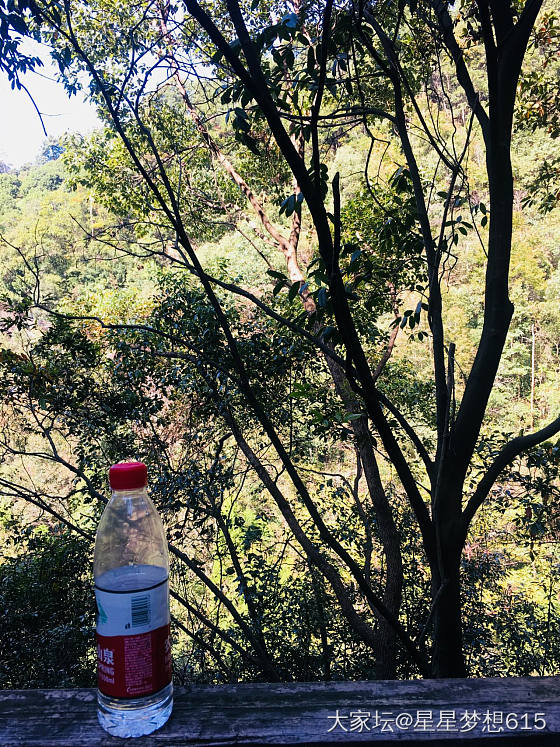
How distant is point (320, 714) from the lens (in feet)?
1.85

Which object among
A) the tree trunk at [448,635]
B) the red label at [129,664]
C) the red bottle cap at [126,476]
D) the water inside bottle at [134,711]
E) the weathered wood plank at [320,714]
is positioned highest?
the red bottle cap at [126,476]

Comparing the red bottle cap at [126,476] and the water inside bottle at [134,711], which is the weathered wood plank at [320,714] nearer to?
the water inside bottle at [134,711]

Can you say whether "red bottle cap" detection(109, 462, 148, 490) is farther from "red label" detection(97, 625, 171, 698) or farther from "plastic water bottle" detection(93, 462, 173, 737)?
"red label" detection(97, 625, 171, 698)

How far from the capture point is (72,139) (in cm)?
476

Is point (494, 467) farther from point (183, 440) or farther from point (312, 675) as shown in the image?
point (183, 440)

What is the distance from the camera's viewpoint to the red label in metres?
0.53

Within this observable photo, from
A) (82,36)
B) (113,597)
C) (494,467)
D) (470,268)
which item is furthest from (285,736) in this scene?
(470,268)

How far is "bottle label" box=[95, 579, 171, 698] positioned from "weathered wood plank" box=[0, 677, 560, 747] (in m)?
0.06

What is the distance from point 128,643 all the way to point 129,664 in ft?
0.06

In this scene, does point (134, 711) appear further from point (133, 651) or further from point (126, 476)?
point (126, 476)

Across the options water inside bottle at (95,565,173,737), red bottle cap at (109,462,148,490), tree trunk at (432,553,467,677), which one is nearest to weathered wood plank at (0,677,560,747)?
water inside bottle at (95,565,173,737)

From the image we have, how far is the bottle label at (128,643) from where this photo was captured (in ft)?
1.74

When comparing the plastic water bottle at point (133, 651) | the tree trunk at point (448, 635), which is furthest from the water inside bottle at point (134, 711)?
the tree trunk at point (448, 635)

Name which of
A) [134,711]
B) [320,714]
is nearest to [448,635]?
[320,714]
